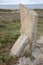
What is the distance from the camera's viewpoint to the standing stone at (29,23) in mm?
6105

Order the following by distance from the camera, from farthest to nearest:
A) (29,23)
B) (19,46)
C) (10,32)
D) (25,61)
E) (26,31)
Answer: (10,32) → (26,31) → (29,23) → (19,46) → (25,61)

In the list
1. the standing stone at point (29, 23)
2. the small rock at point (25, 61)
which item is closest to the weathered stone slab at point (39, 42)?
the standing stone at point (29, 23)

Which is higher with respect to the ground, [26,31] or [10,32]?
[26,31]

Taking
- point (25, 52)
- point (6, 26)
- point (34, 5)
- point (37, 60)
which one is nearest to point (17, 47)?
point (25, 52)

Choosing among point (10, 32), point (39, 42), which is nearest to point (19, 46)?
point (39, 42)

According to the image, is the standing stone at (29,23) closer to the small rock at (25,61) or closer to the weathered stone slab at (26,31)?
the weathered stone slab at (26,31)

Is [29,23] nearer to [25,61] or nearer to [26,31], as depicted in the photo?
[26,31]

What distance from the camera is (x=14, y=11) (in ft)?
35.6

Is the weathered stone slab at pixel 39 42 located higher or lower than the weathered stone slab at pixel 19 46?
lower

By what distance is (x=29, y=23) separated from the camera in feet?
20.8

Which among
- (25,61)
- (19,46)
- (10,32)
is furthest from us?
(10,32)

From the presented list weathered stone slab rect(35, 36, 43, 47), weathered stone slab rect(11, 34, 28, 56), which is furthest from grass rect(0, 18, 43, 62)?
weathered stone slab rect(35, 36, 43, 47)

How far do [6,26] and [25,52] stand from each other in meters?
2.91

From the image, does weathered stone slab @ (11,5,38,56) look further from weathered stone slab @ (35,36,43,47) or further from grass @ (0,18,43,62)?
weathered stone slab @ (35,36,43,47)
